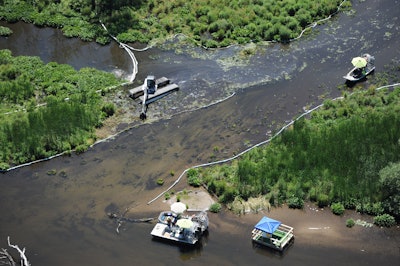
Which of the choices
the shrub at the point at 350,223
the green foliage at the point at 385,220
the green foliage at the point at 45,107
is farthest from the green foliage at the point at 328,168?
the green foliage at the point at 45,107

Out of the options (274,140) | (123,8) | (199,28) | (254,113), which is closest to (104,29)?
(123,8)

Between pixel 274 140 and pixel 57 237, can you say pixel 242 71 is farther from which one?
pixel 57 237

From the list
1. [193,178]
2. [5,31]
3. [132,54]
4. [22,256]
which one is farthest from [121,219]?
[5,31]

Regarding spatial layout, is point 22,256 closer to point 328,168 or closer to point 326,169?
point 326,169

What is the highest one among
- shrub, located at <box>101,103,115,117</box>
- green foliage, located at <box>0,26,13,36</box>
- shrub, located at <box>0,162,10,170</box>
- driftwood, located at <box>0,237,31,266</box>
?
green foliage, located at <box>0,26,13,36</box>

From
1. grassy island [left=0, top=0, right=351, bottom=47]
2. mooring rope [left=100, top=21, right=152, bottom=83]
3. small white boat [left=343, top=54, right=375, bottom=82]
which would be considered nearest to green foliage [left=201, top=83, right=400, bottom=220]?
small white boat [left=343, top=54, right=375, bottom=82]

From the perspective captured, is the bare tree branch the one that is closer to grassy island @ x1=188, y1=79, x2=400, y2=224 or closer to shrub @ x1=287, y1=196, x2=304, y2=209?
grassy island @ x1=188, y1=79, x2=400, y2=224
